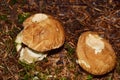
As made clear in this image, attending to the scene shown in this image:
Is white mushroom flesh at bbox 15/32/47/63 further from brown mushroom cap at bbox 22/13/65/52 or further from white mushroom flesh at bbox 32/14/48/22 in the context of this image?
white mushroom flesh at bbox 32/14/48/22

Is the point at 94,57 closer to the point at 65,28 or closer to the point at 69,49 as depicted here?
the point at 69,49

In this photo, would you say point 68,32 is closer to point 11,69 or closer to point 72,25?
point 72,25

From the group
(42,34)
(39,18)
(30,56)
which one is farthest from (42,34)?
(30,56)

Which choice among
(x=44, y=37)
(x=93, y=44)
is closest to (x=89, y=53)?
(x=93, y=44)

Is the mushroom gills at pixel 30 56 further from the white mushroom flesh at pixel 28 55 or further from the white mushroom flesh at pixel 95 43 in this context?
the white mushroom flesh at pixel 95 43

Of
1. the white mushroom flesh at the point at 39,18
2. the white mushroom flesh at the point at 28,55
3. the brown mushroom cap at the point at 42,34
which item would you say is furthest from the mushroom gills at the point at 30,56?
the white mushroom flesh at the point at 39,18

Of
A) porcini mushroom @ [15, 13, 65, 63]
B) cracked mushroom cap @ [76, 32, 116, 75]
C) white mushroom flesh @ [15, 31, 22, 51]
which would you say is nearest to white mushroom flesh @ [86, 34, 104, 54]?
cracked mushroom cap @ [76, 32, 116, 75]
